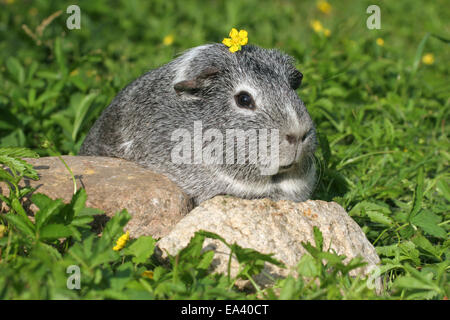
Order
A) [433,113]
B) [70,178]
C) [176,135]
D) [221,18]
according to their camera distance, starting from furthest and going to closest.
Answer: [221,18] → [433,113] → [176,135] → [70,178]

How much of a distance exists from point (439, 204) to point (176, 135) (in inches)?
97.7

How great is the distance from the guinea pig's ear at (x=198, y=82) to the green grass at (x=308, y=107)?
1.32 metres

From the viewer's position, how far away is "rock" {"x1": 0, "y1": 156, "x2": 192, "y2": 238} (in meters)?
3.92

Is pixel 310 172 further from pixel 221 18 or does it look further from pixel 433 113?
pixel 221 18

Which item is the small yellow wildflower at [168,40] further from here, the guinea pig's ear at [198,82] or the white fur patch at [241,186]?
the white fur patch at [241,186]

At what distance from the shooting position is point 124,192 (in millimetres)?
4008

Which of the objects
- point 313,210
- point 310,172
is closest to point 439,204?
point 310,172

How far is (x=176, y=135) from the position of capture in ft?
14.5

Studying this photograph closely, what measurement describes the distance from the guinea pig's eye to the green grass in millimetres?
1232

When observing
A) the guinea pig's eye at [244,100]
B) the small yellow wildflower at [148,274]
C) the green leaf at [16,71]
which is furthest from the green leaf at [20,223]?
the green leaf at [16,71]

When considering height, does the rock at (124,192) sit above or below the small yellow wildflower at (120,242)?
above

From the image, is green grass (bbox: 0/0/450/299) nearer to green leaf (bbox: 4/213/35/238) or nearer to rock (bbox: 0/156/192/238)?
green leaf (bbox: 4/213/35/238)

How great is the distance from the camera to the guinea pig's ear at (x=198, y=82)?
13.9 feet

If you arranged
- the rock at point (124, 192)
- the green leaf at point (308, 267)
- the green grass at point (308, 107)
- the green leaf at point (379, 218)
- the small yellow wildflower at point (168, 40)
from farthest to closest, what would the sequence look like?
the small yellow wildflower at point (168, 40), the green leaf at point (379, 218), the rock at point (124, 192), the green leaf at point (308, 267), the green grass at point (308, 107)
